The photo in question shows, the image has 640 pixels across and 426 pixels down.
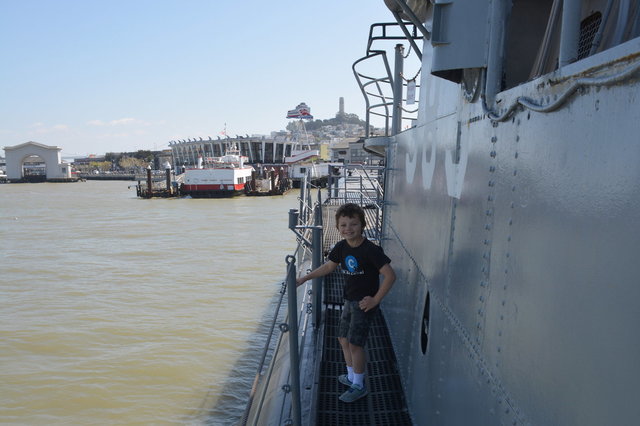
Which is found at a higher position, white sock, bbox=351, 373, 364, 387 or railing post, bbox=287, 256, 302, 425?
railing post, bbox=287, 256, 302, 425

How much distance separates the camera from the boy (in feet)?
12.0

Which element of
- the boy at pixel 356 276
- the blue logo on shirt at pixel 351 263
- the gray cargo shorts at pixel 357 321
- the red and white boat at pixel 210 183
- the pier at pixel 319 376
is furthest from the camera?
the red and white boat at pixel 210 183

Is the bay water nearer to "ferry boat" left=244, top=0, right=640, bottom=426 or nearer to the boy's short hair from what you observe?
"ferry boat" left=244, top=0, right=640, bottom=426

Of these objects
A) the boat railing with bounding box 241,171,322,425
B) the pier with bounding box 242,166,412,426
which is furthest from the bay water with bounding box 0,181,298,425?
the boat railing with bounding box 241,171,322,425

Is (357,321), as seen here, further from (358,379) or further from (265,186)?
(265,186)

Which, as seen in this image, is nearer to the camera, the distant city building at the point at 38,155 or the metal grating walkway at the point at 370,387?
the metal grating walkway at the point at 370,387

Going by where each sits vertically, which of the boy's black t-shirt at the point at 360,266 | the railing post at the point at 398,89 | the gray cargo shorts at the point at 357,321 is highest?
the railing post at the point at 398,89

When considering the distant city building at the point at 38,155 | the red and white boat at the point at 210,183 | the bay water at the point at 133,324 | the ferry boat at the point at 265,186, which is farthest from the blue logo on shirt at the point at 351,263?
the distant city building at the point at 38,155

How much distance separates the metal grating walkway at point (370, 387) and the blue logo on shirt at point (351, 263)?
4.64ft

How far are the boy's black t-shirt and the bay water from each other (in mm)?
5501

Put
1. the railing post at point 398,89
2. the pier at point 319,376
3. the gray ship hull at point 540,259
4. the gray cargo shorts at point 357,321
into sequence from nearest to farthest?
the gray ship hull at point 540,259 < the pier at point 319,376 < the gray cargo shorts at point 357,321 < the railing post at point 398,89

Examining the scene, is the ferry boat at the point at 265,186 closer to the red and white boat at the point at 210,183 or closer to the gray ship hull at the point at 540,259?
the red and white boat at the point at 210,183

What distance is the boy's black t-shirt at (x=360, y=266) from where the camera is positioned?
12.2ft

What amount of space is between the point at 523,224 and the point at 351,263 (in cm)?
202
